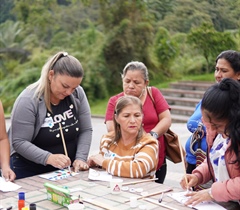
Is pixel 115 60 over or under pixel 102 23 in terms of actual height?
under

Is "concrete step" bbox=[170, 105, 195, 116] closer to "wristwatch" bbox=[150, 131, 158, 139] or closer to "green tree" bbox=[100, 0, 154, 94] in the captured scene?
"green tree" bbox=[100, 0, 154, 94]

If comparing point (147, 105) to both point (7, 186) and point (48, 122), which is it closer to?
point (48, 122)

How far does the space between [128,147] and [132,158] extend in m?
0.10

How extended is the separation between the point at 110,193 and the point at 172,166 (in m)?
4.10

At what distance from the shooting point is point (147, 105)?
3.28 metres

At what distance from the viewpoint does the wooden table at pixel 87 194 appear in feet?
7.21

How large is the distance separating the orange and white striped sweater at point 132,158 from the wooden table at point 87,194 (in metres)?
0.08

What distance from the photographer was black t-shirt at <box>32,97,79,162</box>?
111 inches

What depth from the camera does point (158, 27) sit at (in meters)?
14.4

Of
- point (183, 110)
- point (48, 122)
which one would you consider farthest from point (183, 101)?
point (48, 122)

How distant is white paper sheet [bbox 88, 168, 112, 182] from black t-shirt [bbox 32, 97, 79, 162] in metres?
0.29

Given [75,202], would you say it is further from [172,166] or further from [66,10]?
[66,10]

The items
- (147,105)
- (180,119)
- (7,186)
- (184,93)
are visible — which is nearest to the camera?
(7,186)

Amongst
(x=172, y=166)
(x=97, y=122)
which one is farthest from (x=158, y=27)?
(x=172, y=166)
